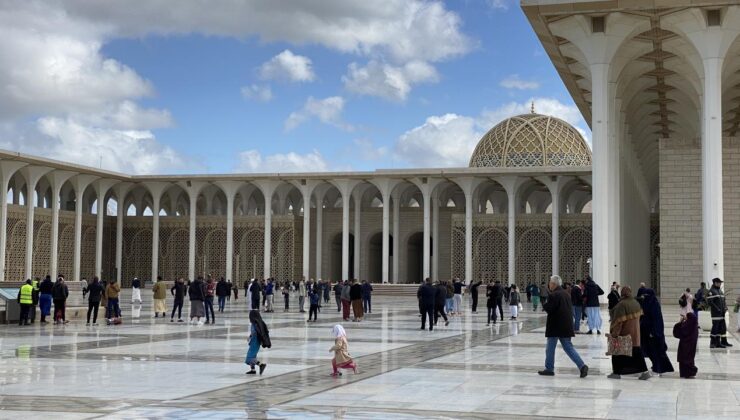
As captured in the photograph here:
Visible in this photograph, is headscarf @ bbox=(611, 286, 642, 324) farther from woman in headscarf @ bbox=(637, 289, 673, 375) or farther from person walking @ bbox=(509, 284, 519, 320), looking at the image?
person walking @ bbox=(509, 284, 519, 320)

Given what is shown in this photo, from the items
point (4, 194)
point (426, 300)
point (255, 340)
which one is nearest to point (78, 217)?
point (4, 194)

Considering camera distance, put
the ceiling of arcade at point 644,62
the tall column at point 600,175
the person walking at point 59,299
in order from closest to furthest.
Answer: the person walking at point 59,299 → the ceiling of arcade at point 644,62 → the tall column at point 600,175

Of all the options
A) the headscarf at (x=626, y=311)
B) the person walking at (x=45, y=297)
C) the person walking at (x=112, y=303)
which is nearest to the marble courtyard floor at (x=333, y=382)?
the headscarf at (x=626, y=311)

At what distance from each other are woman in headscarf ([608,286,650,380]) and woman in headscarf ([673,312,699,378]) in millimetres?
406

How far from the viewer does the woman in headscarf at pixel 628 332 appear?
9.20m

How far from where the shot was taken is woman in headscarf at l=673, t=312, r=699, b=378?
928cm

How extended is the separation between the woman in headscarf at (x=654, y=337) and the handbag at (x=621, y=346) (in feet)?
1.24

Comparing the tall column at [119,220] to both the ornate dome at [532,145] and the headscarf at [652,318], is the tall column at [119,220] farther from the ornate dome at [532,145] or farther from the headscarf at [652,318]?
the headscarf at [652,318]

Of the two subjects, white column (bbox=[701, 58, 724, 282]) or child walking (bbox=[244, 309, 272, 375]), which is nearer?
child walking (bbox=[244, 309, 272, 375])

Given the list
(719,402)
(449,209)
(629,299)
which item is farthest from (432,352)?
(449,209)

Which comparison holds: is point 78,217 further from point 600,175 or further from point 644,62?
point 644,62

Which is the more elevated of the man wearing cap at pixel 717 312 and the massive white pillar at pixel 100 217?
the massive white pillar at pixel 100 217

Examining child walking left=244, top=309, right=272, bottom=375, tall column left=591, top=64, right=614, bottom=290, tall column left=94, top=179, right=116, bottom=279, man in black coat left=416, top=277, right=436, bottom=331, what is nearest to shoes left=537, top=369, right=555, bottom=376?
child walking left=244, top=309, right=272, bottom=375

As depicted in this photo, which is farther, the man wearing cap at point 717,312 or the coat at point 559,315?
the man wearing cap at point 717,312
